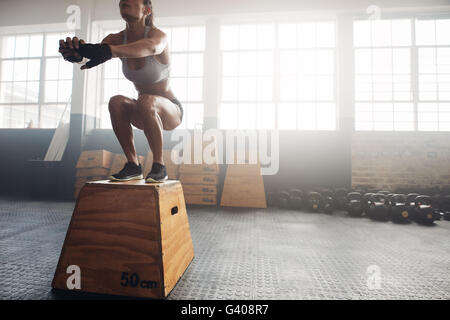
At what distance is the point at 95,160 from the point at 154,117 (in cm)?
393

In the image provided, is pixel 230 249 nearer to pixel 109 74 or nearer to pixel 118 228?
pixel 118 228

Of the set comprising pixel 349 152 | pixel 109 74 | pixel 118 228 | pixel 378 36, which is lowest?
pixel 118 228

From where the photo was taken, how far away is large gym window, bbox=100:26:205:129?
17.7 feet

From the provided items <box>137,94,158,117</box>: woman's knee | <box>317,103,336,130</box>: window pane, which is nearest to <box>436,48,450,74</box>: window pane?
<box>317,103,336,130</box>: window pane

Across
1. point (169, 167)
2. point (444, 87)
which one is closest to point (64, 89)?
point (169, 167)

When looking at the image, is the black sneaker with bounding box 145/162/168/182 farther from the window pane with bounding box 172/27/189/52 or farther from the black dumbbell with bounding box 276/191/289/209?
the window pane with bounding box 172/27/189/52

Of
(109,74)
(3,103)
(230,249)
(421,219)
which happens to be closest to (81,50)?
(230,249)

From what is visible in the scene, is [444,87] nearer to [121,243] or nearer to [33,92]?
[121,243]

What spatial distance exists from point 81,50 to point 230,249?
5.24ft

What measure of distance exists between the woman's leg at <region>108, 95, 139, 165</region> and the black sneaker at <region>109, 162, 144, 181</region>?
0.27 feet

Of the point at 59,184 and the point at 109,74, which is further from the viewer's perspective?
the point at 109,74

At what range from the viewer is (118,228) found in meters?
1.08

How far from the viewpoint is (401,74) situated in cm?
498
